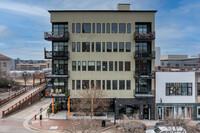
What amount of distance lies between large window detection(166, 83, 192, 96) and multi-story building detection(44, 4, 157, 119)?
279 cm

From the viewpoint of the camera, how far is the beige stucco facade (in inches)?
1049

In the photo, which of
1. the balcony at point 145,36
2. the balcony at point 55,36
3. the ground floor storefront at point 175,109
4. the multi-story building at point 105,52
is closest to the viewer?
the balcony at point 145,36

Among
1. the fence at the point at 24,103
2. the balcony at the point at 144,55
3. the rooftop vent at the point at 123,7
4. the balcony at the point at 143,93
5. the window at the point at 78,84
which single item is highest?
the rooftop vent at the point at 123,7

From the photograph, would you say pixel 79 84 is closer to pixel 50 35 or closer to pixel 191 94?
pixel 50 35

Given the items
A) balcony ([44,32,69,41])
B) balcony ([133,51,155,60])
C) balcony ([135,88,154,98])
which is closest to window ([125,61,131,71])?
balcony ([133,51,155,60])

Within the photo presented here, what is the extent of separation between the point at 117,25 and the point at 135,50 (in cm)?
535

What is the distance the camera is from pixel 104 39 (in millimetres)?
26844

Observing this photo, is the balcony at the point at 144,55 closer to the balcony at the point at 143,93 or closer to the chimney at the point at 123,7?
the balcony at the point at 143,93

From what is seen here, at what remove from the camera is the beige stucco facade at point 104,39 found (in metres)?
26.6

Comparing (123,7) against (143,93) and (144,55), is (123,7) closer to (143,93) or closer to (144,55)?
(144,55)

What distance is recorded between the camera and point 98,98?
2545 centimetres

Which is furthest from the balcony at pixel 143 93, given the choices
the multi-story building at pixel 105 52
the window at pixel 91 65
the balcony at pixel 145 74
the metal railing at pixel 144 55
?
the window at pixel 91 65

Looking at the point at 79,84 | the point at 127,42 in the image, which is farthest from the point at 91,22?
the point at 79,84

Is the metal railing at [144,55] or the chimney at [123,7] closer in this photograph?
the metal railing at [144,55]
